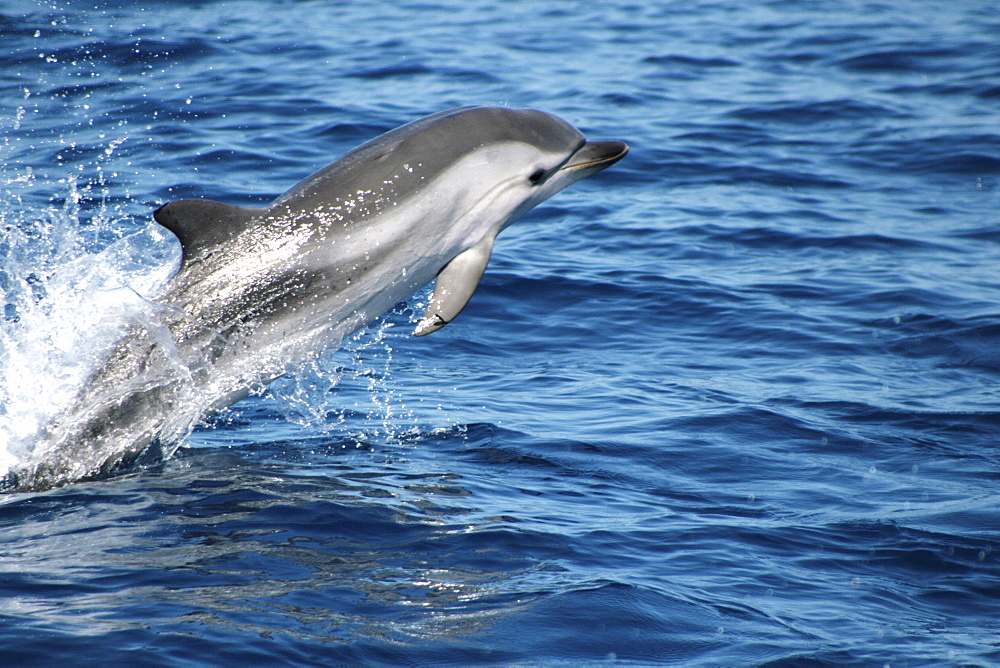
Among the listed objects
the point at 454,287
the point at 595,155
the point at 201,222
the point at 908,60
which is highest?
the point at 595,155

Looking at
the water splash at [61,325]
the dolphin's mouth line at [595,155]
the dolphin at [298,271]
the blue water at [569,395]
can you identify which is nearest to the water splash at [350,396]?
the blue water at [569,395]

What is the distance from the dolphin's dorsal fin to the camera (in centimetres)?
626

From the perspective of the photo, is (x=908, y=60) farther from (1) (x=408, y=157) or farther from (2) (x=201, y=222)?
(2) (x=201, y=222)

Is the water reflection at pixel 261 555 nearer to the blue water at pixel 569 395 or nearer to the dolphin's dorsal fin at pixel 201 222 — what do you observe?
the blue water at pixel 569 395

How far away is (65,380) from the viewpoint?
6.61 metres

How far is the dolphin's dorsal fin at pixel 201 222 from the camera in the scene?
6.26 metres

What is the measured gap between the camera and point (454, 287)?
6.98 metres

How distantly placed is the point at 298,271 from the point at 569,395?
273 centimetres

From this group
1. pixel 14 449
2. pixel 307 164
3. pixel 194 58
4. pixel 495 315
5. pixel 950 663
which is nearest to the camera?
pixel 950 663

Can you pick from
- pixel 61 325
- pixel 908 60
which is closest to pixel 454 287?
pixel 61 325

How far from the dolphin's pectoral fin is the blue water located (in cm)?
69

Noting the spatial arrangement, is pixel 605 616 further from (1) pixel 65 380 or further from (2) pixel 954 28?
(2) pixel 954 28

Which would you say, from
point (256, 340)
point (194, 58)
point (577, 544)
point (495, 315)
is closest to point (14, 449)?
point (256, 340)

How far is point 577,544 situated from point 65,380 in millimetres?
2978
